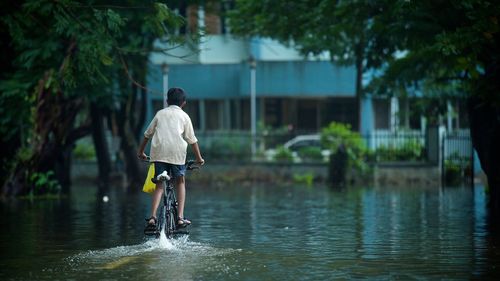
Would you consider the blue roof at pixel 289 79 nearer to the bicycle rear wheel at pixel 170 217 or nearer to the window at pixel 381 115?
the window at pixel 381 115

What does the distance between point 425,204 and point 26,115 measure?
9.38m

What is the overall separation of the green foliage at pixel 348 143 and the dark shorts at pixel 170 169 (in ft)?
88.6

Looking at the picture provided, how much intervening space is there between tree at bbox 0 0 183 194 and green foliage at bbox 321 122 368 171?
34.6ft

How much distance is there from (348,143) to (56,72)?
61.1 feet

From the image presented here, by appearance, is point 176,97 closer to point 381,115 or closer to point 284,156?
point 284,156

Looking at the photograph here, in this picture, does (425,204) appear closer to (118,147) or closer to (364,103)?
(118,147)

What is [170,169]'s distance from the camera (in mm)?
15477

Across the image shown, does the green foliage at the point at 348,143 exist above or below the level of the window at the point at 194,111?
below

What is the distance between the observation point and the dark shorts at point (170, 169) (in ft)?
50.4

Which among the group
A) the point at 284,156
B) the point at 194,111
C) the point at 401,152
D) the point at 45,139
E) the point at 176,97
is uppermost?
the point at 194,111

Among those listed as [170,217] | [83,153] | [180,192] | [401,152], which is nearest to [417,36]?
[180,192]

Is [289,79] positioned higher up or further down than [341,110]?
higher up

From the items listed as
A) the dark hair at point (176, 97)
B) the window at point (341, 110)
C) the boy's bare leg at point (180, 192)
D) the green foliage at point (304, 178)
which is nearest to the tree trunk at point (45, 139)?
the green foliage at point (304, 178)

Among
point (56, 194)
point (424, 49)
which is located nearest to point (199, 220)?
point (424, 49)
